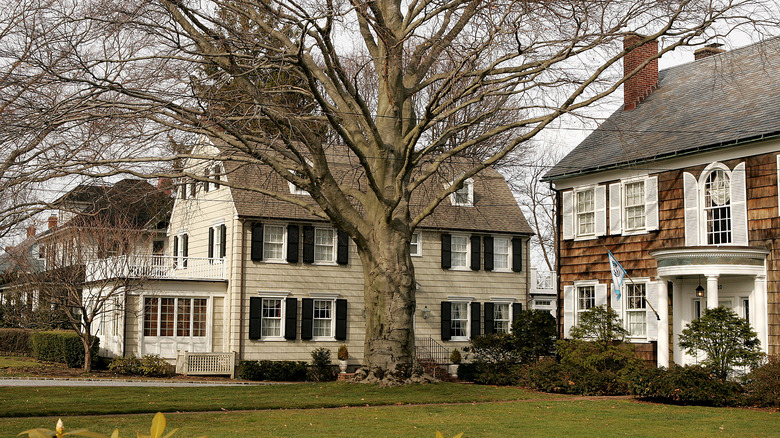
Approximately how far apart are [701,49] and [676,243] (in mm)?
8565

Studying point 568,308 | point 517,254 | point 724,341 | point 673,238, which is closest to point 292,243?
point 517,254

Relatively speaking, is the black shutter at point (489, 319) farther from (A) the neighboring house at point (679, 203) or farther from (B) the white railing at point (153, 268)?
(B) the white railing at point (153, 268)

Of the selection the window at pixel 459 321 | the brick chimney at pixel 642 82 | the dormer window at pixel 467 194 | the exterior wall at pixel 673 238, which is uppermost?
the brick chimney at pixel 642 82

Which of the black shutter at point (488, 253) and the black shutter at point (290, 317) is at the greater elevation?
the black shutter at point (488, 253)

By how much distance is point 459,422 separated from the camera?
47.6 ft

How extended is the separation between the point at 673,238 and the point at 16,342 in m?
30.9

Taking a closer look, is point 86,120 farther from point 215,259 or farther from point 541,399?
point 215,259

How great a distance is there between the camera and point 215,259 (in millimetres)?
30922

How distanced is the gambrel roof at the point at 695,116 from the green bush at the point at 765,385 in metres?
5.34

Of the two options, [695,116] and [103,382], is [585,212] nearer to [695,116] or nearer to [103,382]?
[695,116]

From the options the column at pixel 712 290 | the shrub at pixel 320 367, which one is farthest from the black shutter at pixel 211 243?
the column at pixel 712 290

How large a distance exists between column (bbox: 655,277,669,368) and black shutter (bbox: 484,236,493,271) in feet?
42.2

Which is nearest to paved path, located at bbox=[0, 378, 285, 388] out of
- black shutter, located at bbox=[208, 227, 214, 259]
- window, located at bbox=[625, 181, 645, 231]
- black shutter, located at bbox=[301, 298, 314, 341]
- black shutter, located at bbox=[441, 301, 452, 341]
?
black shutter, located at bbox=[301, 298, 314, 341]

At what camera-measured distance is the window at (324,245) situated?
31.8 m
